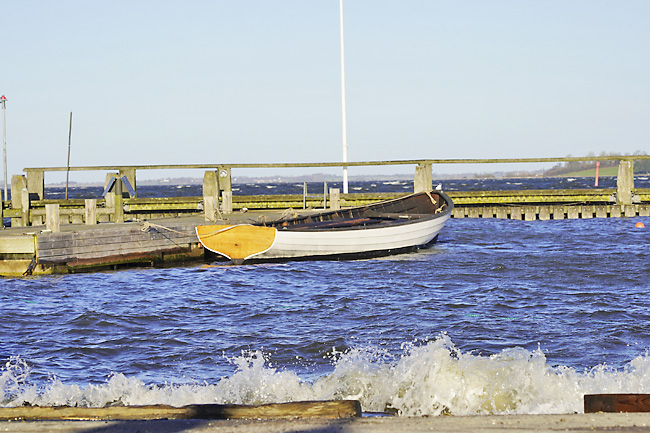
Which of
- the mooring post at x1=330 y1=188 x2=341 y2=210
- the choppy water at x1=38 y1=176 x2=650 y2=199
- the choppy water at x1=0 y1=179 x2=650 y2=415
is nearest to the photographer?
the choppy water at x1=0 y1=179 x2=650 y2=415

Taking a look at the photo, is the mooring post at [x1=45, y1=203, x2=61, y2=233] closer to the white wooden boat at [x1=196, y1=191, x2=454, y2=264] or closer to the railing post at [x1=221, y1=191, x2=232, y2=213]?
the white wooden boat at [x1=196, y1=191, x2=454, y2=264]

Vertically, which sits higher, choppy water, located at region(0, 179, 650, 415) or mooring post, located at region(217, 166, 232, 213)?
mooring post, located at region(217, 166, 232, 213)

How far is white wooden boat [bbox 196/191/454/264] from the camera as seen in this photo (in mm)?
15008

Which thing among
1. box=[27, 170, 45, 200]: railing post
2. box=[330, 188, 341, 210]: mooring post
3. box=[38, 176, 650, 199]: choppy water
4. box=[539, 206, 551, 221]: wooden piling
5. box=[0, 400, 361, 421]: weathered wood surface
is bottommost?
box=[0, 400, 361, 421]: weathered wood surface

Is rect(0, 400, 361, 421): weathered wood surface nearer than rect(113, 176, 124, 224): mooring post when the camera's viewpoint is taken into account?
Yes

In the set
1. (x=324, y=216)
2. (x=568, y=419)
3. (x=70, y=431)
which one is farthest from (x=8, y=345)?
(x=324, y=216)

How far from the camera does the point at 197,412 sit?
13.0 feet

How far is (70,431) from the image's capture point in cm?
366

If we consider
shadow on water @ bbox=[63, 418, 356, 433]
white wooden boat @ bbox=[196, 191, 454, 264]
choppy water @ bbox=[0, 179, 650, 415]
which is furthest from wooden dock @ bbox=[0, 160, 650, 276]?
shadow on water @ bbox=[63, 418, 356, 433]

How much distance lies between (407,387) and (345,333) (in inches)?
105

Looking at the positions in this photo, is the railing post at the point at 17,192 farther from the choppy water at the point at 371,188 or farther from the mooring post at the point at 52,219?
the choppy water at the point at 371,188

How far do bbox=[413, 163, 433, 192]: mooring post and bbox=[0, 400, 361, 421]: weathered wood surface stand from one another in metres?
17.5

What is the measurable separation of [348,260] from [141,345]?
8.40 metres

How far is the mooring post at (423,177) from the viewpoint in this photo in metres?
21.1
